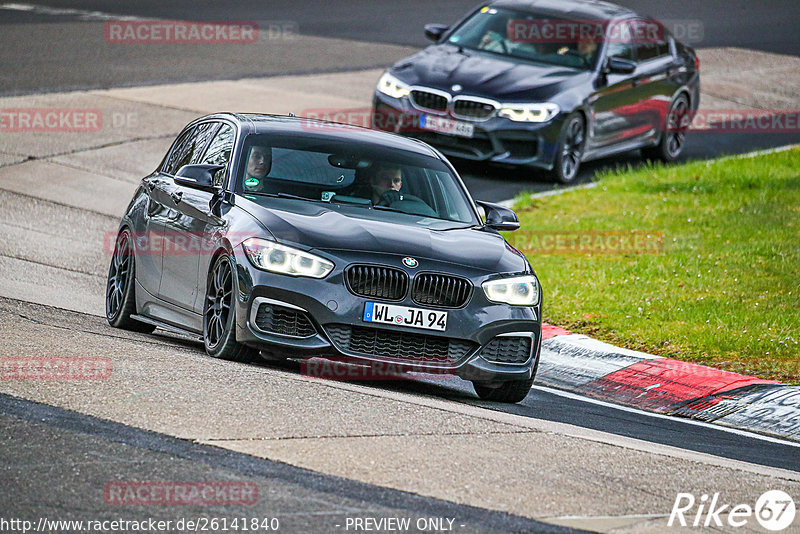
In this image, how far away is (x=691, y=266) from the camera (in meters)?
13.3

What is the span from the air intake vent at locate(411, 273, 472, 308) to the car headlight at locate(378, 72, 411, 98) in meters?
8.62

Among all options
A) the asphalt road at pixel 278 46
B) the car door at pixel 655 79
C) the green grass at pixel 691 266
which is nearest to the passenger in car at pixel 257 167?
the green grass at pixel 691 266

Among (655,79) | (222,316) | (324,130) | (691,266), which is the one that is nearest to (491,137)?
(655,79)

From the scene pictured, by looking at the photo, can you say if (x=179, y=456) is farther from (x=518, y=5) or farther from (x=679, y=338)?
(x=518, y=5)

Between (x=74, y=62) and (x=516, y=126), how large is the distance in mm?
8346

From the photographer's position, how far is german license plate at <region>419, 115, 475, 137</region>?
1645cm

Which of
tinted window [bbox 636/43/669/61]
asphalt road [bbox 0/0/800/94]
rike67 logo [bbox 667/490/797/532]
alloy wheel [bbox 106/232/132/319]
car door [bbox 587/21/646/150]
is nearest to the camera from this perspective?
rike67 logo [bbox 667/490/797/532]

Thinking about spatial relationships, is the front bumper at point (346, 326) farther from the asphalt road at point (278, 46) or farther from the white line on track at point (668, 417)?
the asphalt road at point (278, 46)

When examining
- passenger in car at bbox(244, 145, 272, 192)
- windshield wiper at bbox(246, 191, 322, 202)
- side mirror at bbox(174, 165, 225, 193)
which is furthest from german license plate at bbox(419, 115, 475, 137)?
windshield wiper at bbox(246, 191, 322, 202)

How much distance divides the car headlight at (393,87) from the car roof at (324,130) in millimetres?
6560

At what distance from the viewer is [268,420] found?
6.84 meters

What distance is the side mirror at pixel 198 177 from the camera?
30.2ft

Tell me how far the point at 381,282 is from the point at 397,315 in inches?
8.4

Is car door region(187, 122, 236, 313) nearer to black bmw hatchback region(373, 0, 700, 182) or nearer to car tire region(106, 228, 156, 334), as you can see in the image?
car tire region(106, 228, 156, 334)
